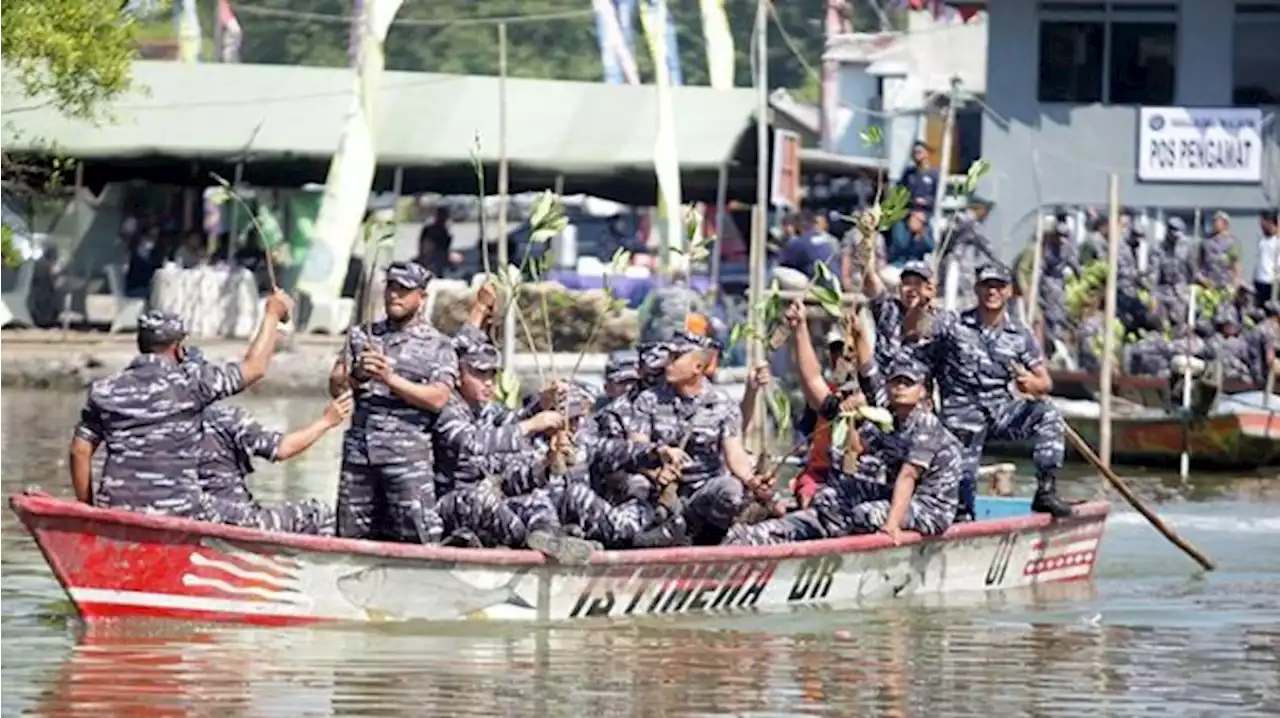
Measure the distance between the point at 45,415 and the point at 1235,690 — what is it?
19.2 m

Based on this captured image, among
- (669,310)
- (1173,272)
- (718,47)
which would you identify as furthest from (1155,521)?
(718,47)

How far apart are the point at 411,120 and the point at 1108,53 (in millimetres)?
8328

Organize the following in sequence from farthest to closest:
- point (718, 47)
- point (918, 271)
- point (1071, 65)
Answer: point (718, 47) → point (1071, 65) → point (918, 271)

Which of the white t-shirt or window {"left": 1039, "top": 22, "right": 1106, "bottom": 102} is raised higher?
window {"left": 1039, "top": 22, "right": 1106, "bottom": 102}

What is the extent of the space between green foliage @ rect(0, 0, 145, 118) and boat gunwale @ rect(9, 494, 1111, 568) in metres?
6.17

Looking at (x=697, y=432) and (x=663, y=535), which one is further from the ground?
(x=697, y=432)

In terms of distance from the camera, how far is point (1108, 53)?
119 ft

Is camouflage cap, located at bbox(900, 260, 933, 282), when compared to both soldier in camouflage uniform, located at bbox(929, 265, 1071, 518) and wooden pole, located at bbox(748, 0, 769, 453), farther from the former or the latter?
wooden pole, located at bbox(748, 0, 769, 453)

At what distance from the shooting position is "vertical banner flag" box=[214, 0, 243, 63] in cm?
4247

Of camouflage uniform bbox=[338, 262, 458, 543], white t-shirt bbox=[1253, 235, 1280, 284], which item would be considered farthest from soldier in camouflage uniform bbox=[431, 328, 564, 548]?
white t-shirt bbox=[1253, 235, 1280, 284]

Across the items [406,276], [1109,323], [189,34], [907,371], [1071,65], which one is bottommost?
[1109,323]

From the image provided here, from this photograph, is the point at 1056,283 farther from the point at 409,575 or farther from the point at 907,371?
the point at 409,575

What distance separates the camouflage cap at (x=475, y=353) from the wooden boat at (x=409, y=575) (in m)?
1.41

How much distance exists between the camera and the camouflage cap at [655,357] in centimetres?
1736
